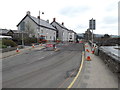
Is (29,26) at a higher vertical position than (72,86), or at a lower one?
higher

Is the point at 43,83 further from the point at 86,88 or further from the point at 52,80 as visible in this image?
the point at 86,88

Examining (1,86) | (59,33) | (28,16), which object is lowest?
(1,86)

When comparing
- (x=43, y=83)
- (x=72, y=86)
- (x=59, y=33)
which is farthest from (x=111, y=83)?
(x=59, y=33)

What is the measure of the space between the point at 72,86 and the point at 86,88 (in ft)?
2.43

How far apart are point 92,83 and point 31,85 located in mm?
3405

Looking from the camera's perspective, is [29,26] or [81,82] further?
[29,26]

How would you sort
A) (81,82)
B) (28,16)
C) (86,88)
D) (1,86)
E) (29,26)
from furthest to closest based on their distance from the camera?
1. (28,16)
2. (29,26)
3. (81,82)
4. (1,86)
5. (86,88)

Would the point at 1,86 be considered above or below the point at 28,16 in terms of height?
below

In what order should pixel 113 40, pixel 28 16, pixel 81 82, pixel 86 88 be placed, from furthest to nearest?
pixel 113 40
pixel 28 16
pixel 81 82
pixel 86 88

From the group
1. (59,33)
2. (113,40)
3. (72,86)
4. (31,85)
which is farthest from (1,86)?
(113,40)

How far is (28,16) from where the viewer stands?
45.5 metres

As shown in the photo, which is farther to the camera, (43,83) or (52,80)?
(52,80)

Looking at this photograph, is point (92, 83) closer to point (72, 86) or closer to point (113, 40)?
point (72, 86)

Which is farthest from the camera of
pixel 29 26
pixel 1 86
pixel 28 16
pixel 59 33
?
pixel 59 33
